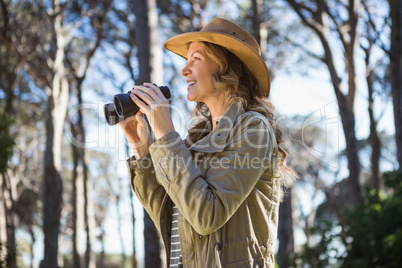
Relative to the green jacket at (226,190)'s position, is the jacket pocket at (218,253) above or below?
below

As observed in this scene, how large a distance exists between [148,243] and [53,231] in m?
3.78

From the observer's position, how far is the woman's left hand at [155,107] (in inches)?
65.3

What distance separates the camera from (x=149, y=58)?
518 centimetres

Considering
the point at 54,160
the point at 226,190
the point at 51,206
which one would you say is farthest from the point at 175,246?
the point at 54,160

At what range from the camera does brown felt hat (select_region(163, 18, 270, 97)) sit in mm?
1871

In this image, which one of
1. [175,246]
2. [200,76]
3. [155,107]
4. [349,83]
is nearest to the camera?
[155,107]

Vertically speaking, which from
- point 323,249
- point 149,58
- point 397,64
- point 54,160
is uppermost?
point 397,64

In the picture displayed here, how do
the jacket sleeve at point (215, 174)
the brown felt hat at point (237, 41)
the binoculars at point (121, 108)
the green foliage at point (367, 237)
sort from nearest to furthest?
the jacket sleeve at point (215, 174)
the binoculars at point (121, 108)
the brown felt hat at point (237, 41)
the green foliage at point (367, 237)

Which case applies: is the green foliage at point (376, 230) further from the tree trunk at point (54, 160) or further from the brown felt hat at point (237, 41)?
the tree trunk at point (54, 160)

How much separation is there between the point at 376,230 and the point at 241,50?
436 cm

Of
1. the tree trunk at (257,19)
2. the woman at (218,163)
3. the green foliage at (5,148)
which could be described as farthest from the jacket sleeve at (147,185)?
the tree trunk at (257,19)

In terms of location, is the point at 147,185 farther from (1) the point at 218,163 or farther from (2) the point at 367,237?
(2) the point at 367,237

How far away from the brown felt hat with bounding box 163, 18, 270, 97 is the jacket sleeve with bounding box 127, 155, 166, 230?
0.49 m

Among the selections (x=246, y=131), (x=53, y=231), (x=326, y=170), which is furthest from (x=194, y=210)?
(x=326, y=170)
